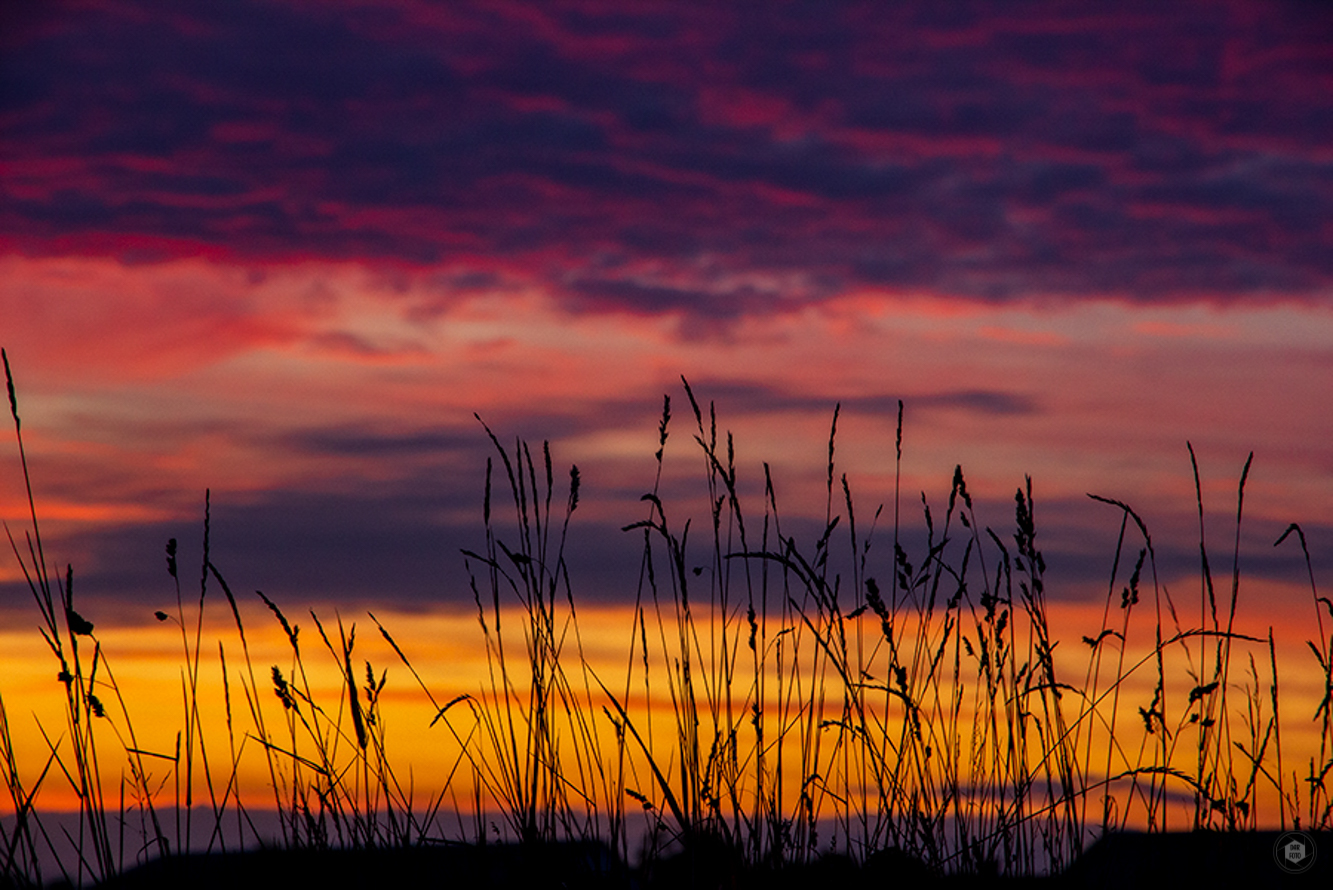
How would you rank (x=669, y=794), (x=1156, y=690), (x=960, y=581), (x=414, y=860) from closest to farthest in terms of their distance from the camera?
(x=669, y=794) → (x=414, y=860) → (x=1156, y=690) → (x=960, y=581)

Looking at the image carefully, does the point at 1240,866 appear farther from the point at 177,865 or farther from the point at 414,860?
the point at 177,865

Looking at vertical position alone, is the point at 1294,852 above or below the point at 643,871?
below

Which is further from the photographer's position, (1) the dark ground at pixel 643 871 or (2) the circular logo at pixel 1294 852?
(2) the circular logo at pixel 1294 852

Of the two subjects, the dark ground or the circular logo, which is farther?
the circular logo

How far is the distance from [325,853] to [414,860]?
0.74 ft

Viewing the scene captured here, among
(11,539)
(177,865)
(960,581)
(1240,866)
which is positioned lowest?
(1240,866)

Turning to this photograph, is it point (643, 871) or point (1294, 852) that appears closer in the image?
point (643, 871)

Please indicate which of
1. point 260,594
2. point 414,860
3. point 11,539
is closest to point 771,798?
point 414,860

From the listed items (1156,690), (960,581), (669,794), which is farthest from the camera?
(960,581)

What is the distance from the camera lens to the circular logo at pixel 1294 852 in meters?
2.85

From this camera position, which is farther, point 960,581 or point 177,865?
point 960,581

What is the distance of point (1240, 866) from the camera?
117 inches

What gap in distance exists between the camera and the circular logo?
2.85 metres

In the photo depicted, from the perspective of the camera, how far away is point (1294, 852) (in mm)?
2912
